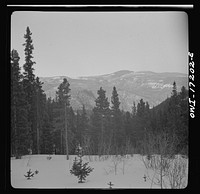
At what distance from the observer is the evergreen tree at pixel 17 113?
4488mm

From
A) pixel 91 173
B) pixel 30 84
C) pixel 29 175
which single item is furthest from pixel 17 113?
pixel 91 173

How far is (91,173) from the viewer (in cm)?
454

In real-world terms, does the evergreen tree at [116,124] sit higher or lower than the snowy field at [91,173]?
higher

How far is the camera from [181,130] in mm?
4504

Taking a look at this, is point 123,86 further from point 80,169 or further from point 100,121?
point 80,169

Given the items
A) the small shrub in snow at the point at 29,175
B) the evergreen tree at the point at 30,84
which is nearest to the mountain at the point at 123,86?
the evergreen tree at the point at 30,84

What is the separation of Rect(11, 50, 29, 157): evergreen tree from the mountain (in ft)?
1.28

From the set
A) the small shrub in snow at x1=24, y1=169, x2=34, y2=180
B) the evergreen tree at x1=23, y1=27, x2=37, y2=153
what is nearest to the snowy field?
the small shrub in snow at x1=24, y1=169, x2=34, y2=180

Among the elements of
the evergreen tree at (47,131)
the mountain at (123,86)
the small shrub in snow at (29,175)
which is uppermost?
the mountain at (123,86)

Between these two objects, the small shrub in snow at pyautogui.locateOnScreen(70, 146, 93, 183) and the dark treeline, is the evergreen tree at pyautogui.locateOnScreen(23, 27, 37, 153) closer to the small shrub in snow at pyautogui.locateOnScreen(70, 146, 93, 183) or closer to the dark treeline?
the dark treeline

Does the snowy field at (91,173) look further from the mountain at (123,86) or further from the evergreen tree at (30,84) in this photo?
the mountain at (123,86)

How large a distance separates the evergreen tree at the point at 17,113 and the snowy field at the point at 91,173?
8.0 inches

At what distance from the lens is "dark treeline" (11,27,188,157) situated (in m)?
4.53
